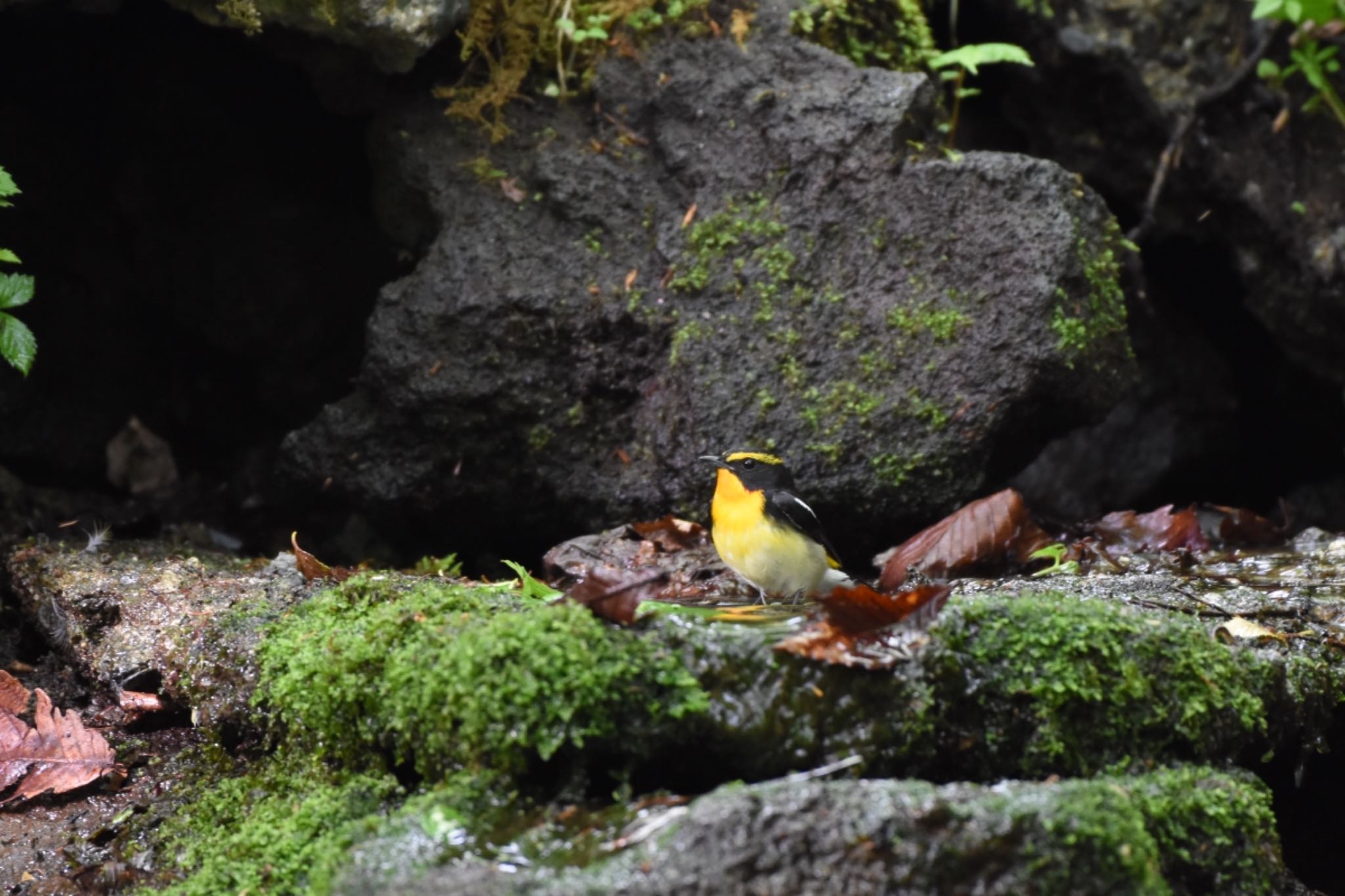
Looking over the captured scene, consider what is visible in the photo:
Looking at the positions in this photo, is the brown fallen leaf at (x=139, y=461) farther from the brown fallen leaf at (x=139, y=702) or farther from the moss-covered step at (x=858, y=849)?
the moss-covered step at (x=858, y=849)

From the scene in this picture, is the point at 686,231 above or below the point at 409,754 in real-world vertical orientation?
above

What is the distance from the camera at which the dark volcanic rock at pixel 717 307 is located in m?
5.38

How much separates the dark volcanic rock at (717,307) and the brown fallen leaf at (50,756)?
2297mm

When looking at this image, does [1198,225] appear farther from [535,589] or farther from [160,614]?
[160,614]

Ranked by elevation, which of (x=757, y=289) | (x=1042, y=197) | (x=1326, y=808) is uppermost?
(x=1042, y=197)

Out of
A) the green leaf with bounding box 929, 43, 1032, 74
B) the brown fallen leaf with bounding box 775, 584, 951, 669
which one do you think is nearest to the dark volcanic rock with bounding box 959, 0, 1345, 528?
the green leaf with bounding box 929, 43, 1032, 74

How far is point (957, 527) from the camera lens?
531cm

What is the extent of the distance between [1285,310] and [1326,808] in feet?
14.5

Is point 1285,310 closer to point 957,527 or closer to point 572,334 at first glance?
point 957,527

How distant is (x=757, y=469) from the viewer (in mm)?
5000

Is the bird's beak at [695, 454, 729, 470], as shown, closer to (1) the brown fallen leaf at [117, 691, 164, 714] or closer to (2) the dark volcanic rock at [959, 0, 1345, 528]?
(1) the brown fallen leaf at [117, 691, 164, 714]

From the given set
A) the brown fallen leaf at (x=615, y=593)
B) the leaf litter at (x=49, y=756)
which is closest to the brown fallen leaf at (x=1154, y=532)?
the brown fallen leaf at (x=615, y=593)

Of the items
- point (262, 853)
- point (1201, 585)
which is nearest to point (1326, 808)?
point (1201, 585)

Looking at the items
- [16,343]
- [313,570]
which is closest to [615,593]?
[313,570]
